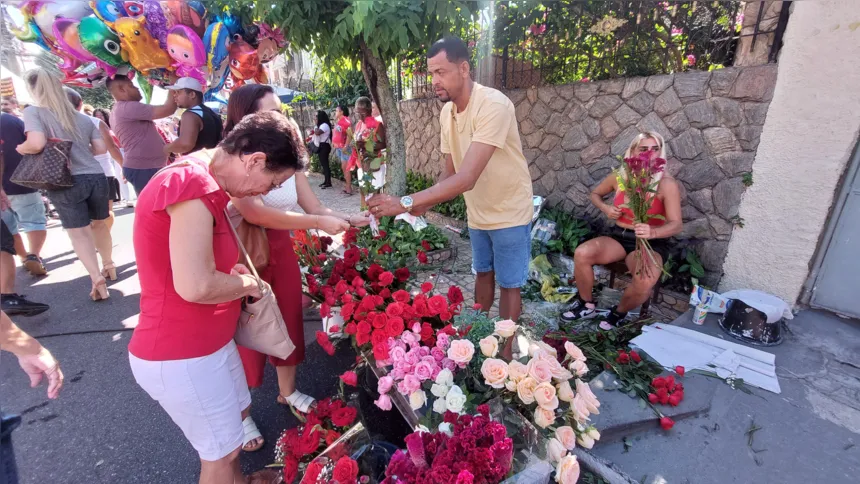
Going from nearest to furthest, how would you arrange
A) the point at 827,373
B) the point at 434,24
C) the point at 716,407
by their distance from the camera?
the point at 716,407, the point at 827,373, the point at 434,24

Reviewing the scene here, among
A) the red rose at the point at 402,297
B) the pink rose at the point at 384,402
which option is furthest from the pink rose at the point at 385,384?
the red rose at the point at 402,297

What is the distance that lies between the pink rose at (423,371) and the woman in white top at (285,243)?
94 centimetres

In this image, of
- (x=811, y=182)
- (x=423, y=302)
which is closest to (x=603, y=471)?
(x=423, y=302)

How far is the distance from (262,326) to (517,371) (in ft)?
3.75

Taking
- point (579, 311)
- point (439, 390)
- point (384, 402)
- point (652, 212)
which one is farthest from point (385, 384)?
point (652, 212)

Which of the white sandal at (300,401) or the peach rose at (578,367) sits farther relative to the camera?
the white sandal at (300,401)

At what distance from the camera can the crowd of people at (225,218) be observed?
143cm

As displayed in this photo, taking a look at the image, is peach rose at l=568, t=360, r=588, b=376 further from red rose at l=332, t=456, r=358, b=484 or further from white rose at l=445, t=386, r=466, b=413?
red rose at l=332, t=456, r=358, b=484

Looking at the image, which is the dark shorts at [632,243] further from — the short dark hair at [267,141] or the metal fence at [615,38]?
the short dark hair at [267,141]

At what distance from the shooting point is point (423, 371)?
5.30ft

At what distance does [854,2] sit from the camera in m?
2.60

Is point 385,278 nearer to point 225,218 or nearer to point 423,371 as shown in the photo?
point 423,371

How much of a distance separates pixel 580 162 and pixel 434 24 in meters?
2.24

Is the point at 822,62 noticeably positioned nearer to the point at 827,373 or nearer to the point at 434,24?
the point at 827,373
